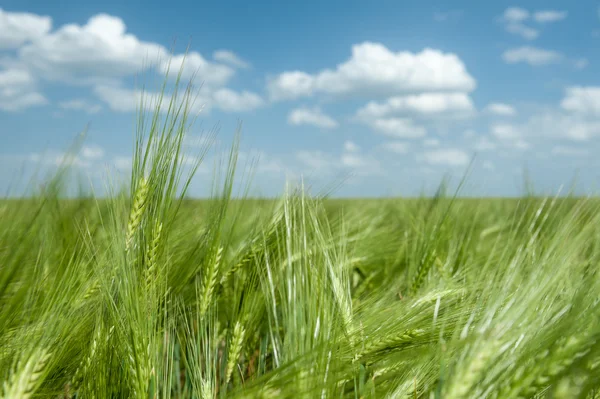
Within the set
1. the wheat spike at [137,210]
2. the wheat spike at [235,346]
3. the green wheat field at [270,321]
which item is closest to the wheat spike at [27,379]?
the green wheat field at [270,321]

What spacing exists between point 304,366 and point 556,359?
35 cm

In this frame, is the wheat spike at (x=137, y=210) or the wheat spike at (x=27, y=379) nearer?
the wheat spike at (x=27, y=379)

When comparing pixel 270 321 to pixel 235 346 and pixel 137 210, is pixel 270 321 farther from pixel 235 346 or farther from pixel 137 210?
pixel 137 210

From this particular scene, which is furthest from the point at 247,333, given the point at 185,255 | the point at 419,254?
the point at 419,254

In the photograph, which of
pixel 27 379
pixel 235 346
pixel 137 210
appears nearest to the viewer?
pixel 27 379

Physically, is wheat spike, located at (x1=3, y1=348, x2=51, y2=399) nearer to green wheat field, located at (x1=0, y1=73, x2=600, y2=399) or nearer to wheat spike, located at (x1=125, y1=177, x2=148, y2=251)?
green wheat field, located at (x1=0, y1=73, x2=600, y2=399)

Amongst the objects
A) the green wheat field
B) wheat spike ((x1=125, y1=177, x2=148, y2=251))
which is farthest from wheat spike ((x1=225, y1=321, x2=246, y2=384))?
wheat spike ((x1=125, y1=177, x2=148, y2=251))

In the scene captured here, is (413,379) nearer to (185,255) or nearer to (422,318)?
(422,318)

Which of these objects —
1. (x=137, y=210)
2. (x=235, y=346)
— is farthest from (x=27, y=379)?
Result: (x=235, y=346)

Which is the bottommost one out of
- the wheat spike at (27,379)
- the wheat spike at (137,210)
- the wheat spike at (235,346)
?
the wheat spike at (235,346)

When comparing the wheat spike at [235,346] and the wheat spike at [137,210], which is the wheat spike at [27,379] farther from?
the wheat spike at [235,346]

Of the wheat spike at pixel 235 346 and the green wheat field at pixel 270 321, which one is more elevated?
the green wheat field at pixel 270 321

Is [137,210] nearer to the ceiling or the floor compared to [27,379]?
nearer to the ceiling

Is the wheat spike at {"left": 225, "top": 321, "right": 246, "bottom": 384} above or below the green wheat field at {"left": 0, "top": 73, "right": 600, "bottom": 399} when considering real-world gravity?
below
